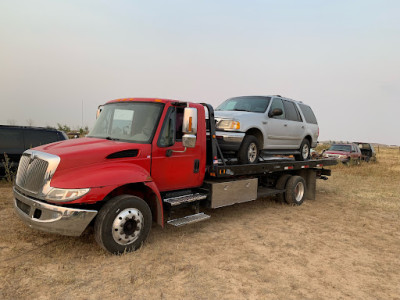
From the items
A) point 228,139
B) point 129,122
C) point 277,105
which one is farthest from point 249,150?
point 129,122

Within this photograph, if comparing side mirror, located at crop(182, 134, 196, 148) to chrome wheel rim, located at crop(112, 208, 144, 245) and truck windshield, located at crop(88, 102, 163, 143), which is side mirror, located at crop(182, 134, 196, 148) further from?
chrome wheel rim, located at crop(112, 208, 144, 245)

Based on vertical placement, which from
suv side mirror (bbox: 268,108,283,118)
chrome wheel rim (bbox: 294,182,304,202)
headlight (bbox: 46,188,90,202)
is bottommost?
chrome wheel rim (bbox: 294,182,304,202)

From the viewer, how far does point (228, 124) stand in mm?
6461

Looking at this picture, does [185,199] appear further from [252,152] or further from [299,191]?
[299,191]

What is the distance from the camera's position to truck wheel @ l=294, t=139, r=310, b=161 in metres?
8.81

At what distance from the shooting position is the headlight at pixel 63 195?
3.80m

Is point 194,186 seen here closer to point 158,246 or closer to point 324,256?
point 158,246

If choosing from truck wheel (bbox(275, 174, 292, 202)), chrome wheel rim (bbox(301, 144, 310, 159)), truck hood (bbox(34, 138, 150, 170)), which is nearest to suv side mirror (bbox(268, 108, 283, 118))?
truck wheel (bbox(275, 174, 292, 202))

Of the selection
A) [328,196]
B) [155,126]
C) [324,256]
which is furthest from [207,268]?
[328,196]

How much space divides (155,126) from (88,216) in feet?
5.48

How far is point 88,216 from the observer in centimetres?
393

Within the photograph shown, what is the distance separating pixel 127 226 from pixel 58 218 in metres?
0.90

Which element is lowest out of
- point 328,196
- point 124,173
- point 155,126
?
point 328,196

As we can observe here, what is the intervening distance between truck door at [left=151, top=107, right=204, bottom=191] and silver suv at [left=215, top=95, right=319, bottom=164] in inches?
48.5
